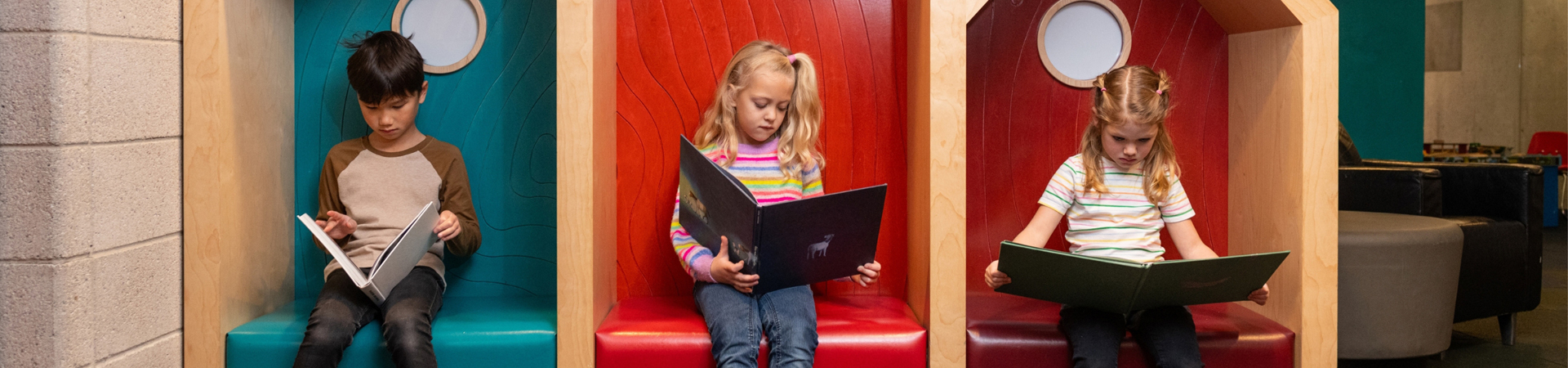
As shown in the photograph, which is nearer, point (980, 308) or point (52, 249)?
point (52, 249)

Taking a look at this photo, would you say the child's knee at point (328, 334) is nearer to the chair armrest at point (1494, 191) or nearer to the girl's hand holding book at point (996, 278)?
the girl's hand holding book at point (996, 278)

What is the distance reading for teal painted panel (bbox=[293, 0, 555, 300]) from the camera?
2.52 m

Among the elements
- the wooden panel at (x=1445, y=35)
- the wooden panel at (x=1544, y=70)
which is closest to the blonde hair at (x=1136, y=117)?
the wooden panel at (x=1544, y=70)

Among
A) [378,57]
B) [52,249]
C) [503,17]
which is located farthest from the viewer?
[503,17]

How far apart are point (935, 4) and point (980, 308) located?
79 cm

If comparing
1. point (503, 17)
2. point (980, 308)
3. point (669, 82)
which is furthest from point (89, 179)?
point (980, 308)

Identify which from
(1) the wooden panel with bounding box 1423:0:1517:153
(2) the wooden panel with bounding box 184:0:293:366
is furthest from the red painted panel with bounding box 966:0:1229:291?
(1) the wooden panel with bounding box 1423:0:1517:153

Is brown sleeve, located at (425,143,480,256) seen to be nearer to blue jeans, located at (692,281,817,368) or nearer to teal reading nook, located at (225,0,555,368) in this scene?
teal reading nook, located at (225,0,555,368)

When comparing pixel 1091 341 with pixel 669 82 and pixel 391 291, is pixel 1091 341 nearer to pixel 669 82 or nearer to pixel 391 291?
pixel 669 82

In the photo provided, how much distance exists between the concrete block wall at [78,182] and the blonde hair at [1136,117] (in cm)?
216

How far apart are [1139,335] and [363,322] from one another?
1.75m

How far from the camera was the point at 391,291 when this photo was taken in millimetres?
2139

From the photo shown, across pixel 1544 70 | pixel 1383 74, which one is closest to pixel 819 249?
pixel 1383 74

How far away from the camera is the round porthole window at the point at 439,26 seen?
251cm
